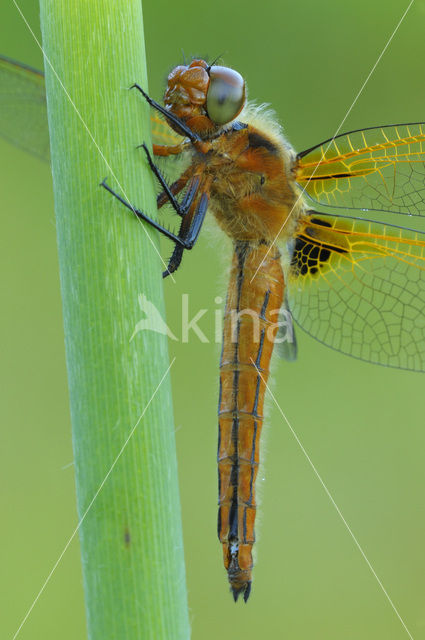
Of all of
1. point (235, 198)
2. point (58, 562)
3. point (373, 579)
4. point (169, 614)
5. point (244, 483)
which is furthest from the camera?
point (373, 579)

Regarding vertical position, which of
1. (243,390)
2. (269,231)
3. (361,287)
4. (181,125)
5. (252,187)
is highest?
(181,125)

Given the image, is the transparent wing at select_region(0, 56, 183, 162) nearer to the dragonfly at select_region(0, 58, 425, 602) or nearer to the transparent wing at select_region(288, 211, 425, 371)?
the dragonfly at select_region(0, 58, 425, 602)

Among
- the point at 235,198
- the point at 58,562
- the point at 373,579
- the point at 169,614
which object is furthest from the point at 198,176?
the point at 373,579

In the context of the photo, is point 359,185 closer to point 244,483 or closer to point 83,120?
point 244,483

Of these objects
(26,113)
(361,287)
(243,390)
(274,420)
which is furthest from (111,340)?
(274,420)

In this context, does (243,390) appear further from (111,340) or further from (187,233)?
(111,340)
